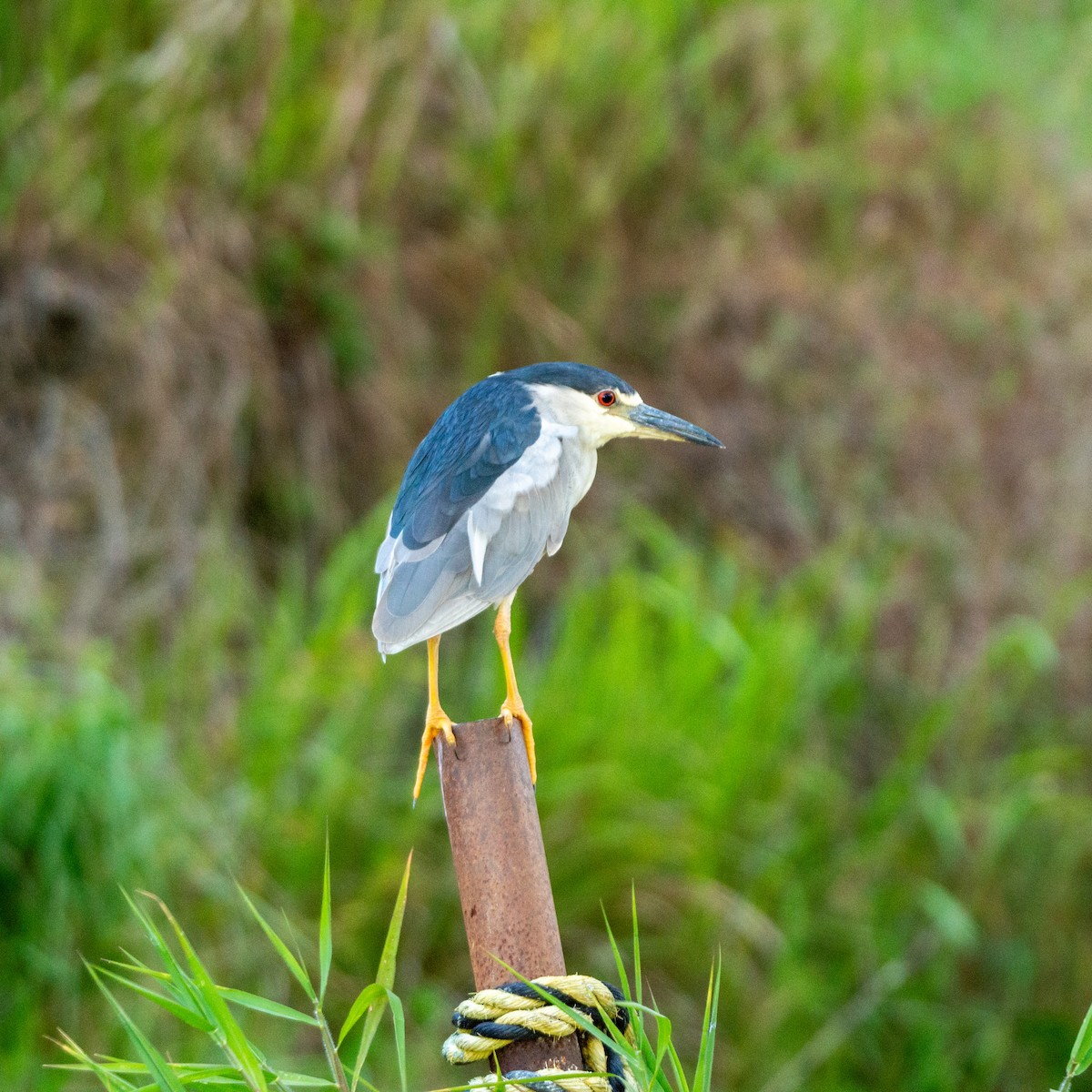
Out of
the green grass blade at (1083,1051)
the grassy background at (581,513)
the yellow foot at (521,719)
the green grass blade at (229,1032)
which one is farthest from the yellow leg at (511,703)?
the grassy background at (581,513)

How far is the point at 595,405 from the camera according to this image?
41.9 inches

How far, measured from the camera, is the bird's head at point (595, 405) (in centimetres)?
105

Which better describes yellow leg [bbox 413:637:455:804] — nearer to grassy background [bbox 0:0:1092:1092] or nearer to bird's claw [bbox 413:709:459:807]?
bird's claw [bbox 413:709:459:807]

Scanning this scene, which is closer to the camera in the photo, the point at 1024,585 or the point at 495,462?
the point at 495,462

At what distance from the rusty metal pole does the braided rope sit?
0.10 feet

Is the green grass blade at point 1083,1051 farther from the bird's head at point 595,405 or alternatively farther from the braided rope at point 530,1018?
the bird's head at point 595,405

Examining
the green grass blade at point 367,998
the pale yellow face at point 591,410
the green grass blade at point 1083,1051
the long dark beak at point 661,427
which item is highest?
the pale yellow face at point 591,410

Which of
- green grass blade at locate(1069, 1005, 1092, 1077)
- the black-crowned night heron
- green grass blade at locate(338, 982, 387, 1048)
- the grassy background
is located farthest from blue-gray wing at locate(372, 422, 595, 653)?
the grassy background

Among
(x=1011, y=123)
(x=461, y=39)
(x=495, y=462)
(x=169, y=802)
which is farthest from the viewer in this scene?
(x=1011, y=123)

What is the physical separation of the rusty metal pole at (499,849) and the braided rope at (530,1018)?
0.03 m

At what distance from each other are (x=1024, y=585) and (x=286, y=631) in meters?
2.17

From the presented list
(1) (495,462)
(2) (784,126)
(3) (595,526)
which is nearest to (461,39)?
(2) (784,126)

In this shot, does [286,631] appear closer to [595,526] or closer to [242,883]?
[242,883]

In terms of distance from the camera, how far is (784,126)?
4.33 meters
